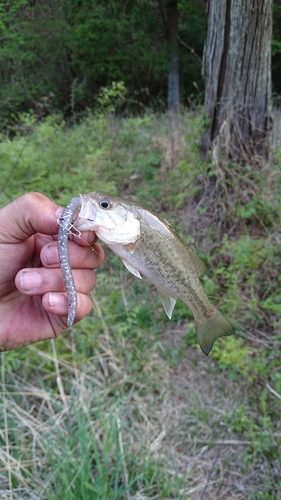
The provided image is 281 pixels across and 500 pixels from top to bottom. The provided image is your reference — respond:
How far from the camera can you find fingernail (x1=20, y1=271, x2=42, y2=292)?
131cm

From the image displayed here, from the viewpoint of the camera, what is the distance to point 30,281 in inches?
51.6

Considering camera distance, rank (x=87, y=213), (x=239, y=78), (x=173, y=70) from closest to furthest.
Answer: (x=87, y=213)
(x=239, y=78)
(x=173, y=70)

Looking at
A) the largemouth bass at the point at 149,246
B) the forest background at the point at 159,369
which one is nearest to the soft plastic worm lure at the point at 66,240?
the largemouth bass at the point at 149,246

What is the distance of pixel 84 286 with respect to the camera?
1.44 meters

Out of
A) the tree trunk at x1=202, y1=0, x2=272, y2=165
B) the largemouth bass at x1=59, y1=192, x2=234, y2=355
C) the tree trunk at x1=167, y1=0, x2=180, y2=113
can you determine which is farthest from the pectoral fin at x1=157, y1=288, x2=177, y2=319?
the tree trunk at x1=167, y1=0, x2=180, y2=113

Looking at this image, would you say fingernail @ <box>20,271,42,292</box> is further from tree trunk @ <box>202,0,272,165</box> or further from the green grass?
tree trunk @ <box>202,0,272,165</box>

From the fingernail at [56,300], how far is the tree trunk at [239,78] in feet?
9.14

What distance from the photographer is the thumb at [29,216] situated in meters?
1.25

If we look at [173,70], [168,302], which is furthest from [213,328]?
[173,70]

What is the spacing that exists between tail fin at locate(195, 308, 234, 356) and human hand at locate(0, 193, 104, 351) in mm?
444

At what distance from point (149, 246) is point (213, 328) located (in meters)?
0.41

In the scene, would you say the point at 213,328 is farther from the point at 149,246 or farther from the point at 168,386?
the point at 168,386

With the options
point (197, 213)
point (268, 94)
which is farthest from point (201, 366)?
point (268, 94)

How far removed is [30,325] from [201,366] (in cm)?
176
